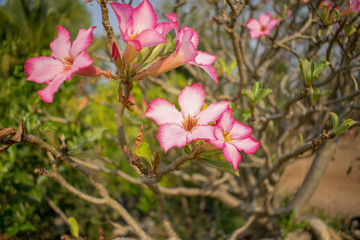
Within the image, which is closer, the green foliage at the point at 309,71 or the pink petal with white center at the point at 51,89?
the pink petal with white center at the point at 51,89

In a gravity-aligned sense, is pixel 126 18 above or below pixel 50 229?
above

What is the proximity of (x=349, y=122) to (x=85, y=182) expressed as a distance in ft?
7.04

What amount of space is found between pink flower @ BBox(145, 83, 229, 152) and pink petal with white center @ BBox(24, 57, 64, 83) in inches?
9.5

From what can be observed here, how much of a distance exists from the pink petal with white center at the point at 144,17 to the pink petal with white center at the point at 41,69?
21 cm

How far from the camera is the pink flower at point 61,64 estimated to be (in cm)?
53

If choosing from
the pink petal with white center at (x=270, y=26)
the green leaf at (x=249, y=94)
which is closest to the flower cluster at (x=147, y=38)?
A: the green leaf at (x=249, y=94)

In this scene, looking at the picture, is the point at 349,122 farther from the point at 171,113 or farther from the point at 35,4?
the point at 35,4

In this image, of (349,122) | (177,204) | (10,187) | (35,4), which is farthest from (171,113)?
(35,4)

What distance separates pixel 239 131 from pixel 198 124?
4.8 inches

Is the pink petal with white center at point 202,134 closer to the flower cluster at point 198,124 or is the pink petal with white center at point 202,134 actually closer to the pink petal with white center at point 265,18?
the flower cluster at point 198,124

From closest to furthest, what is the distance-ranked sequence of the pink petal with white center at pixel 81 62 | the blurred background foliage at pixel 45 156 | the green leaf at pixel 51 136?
1. the pink petal with white center at pixel 81 62
2. the green leaf at pixel 51 136
3. the blurred background foliage at pixel 45 156

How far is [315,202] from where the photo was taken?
2.60 metres

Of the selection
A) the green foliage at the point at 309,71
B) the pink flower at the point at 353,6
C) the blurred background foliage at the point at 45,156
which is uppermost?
the pink flower at the point at 353,6

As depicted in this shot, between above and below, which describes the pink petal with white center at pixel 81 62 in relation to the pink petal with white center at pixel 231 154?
above
